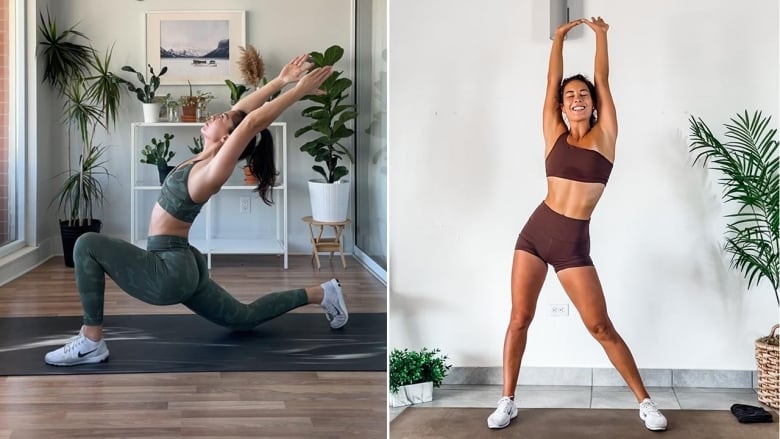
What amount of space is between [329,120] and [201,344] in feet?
8.66

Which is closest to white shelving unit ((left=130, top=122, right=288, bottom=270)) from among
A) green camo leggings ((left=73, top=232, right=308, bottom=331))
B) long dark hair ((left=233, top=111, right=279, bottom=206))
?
long dark hair ((left=233, top=111, right=279, bottom=206))

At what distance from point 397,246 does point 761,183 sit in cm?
141

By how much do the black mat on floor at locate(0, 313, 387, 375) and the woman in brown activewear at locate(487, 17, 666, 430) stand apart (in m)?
0.81

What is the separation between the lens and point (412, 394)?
372 cm

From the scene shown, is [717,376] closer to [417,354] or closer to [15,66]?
[417,354]

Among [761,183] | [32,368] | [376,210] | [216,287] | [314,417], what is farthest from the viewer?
[376,210]

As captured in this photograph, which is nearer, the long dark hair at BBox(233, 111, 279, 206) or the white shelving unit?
the long dark hair at BBox(233, 111, 279, 206)

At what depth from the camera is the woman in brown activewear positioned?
3.42m

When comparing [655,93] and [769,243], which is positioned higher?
[655,93]

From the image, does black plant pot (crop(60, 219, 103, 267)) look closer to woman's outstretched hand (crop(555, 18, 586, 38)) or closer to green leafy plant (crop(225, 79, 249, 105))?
green leafy plant (crop(225, 79, 249, 105))

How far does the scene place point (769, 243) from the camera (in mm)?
3746

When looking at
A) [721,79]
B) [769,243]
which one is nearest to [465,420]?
[769,243]

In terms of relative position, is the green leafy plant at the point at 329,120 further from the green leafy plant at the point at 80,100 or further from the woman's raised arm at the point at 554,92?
the woman's raised arm at the point at 554,92

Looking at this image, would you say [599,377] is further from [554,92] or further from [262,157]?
[262,157]
